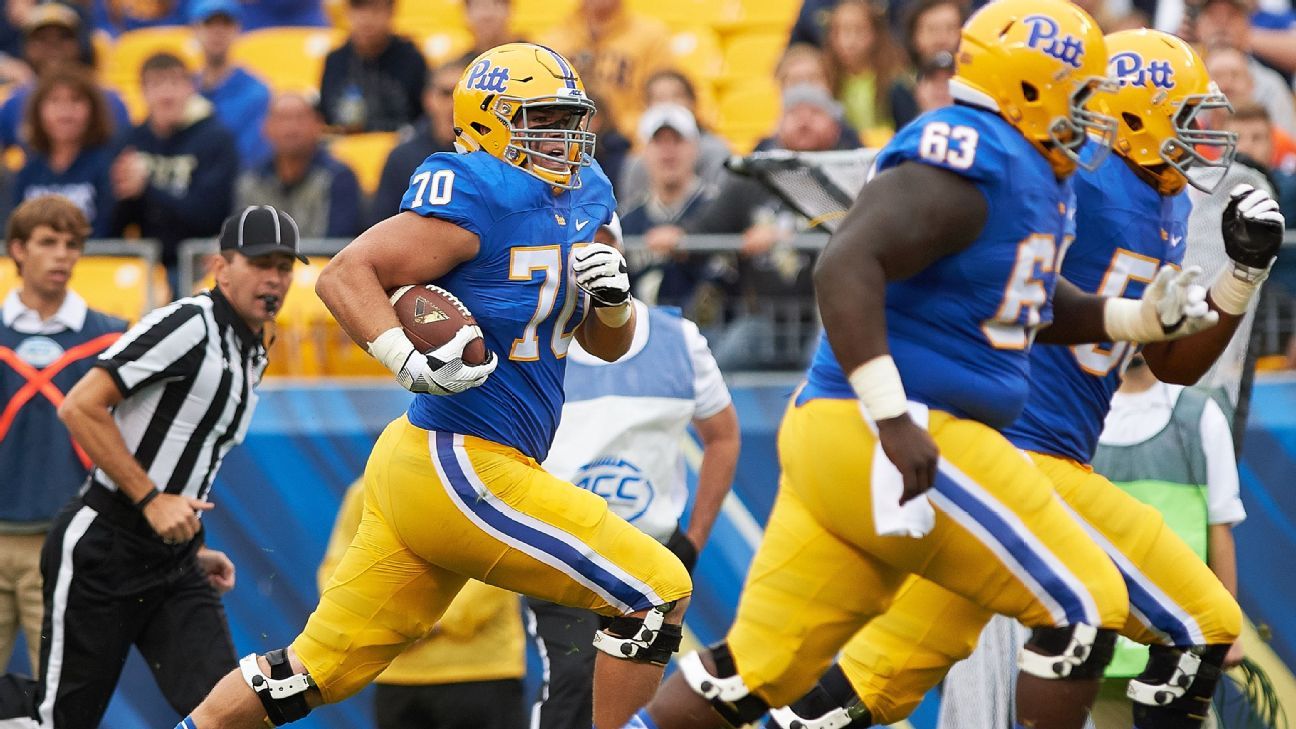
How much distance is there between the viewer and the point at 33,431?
6.71 m

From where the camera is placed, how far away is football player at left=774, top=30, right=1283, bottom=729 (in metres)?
4.68

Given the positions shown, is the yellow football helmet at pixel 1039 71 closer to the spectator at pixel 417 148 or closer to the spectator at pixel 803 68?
the spectator at pixel 417 148

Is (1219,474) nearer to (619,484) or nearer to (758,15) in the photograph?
(619,484)

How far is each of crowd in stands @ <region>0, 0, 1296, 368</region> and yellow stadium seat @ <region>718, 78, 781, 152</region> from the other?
0.04 feet

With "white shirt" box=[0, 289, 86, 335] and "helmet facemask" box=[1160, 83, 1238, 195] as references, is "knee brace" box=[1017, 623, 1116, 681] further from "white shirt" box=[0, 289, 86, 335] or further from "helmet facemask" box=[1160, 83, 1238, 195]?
"white shirt" box=[0, 289, 86, 335]

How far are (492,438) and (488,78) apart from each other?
93 cm

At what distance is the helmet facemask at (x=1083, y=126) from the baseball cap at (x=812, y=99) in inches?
147

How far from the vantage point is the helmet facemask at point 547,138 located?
4824 mm

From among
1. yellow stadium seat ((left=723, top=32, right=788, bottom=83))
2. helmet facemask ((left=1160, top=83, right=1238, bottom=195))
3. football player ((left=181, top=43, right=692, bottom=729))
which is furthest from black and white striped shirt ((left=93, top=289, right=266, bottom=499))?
yellow stadium seat ((left=723, top=32, right=788, bottom=83))

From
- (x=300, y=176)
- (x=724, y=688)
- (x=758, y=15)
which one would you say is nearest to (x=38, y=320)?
(x=300, y=176)

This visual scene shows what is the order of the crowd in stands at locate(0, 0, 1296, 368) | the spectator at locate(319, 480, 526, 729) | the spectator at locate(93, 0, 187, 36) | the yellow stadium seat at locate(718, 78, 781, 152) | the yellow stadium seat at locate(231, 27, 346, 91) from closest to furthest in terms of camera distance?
the spectator at locate(319, 480, 526, 729) < the crowd in stands at locate(0, 0, 1296, 368) < the yellow stadium seat at locate(718, 78, 781, 152) < the yellow stadium seat at locate(231, 27, 346, 91) < the spectator at locate(93, 0, 187, 36)

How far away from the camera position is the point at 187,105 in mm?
9664

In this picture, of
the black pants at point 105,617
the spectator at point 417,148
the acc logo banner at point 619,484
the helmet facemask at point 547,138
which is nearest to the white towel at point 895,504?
the helmet facemask at point 547,138

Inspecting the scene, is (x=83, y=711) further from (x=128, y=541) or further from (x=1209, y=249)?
(x=1209, y=249)
